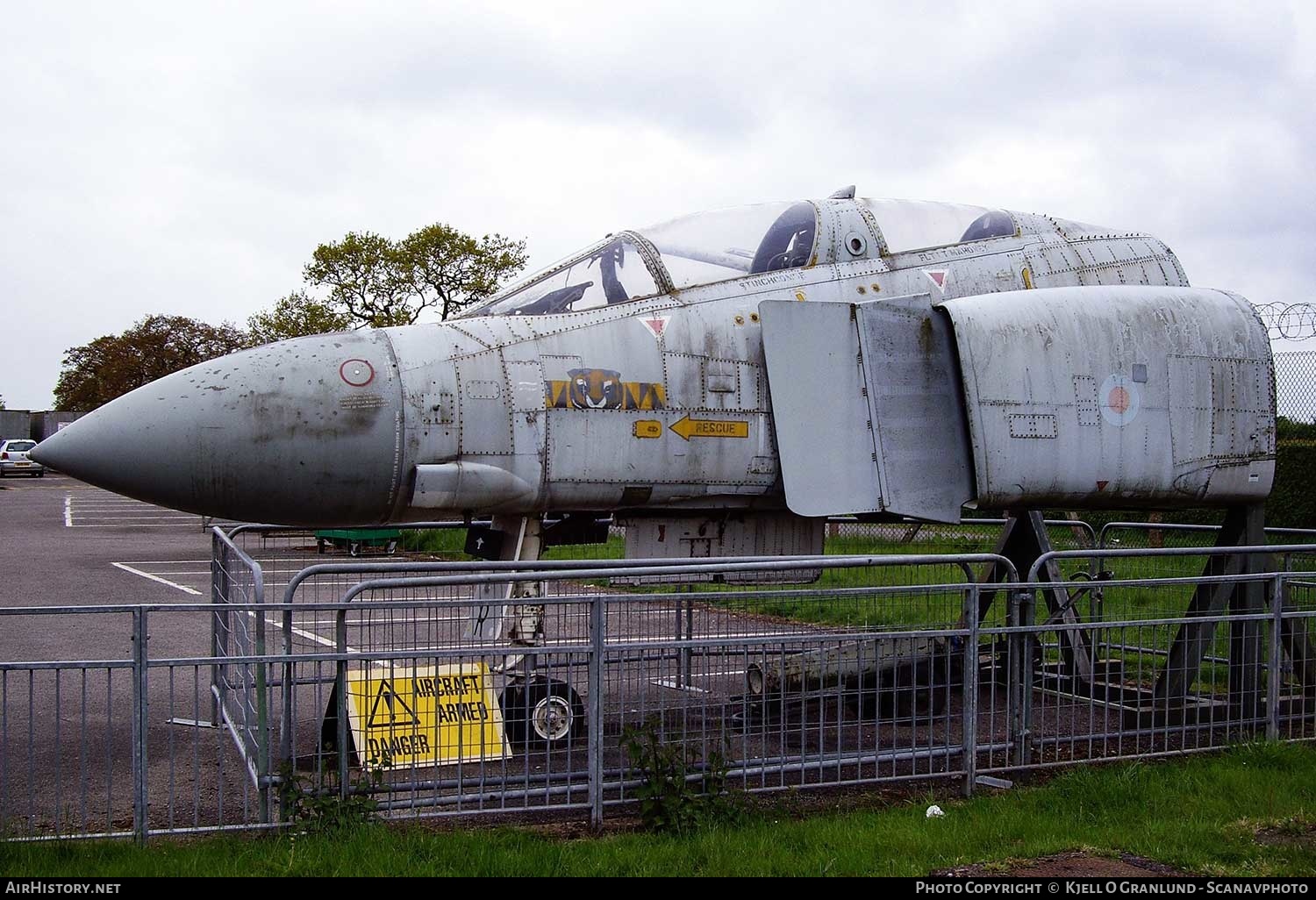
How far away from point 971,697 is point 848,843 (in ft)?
4.21

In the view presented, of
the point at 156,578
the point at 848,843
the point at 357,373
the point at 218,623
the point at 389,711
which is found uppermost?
the point at 357,373

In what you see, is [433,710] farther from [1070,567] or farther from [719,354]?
[1070,567]

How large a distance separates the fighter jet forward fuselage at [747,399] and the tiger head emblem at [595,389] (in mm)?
15

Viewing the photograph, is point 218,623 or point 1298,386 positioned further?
point 1298,386

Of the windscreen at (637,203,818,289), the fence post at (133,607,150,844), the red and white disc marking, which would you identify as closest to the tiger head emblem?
the windscreen at (637,203,818,289)

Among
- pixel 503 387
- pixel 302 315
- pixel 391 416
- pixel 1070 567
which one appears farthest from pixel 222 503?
pixel 302 315

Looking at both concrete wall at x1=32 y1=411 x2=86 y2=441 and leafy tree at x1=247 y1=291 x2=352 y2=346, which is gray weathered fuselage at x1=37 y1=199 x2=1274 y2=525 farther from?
concrete wall at x1=32 y1=411 x2=86 y2=441

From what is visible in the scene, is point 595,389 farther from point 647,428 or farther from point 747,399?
point 747,399

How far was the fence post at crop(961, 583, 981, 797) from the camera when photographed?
5586 millimetres

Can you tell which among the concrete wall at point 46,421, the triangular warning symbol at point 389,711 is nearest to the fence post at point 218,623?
the triangular warning symbol at point 389,711

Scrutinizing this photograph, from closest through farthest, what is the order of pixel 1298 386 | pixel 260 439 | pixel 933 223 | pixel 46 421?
pixel 260 439 < pixel 933 223 < pixel 1298 386 < pixel 46 421

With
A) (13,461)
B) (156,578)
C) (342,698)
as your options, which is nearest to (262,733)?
(342,698)

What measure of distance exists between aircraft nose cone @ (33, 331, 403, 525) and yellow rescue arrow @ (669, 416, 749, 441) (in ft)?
5.24

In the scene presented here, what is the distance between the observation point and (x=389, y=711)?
16.6 ft
